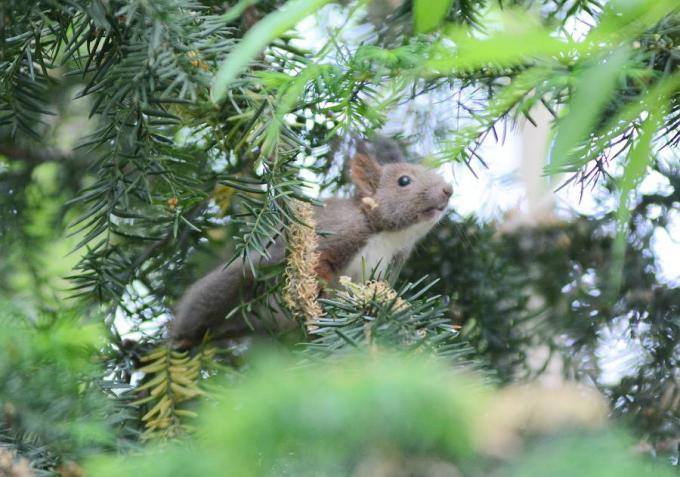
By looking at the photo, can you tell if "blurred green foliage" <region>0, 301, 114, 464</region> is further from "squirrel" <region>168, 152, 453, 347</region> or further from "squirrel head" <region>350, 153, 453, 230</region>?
"squirrel head" <region>350, 153, 453, 230</region>

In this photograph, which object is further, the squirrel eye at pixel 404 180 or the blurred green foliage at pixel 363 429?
the squirrel eye at pixel 404 180

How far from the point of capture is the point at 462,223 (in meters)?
1.63

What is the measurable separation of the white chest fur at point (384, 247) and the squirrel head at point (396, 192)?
20mm

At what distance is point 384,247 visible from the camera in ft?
6.47

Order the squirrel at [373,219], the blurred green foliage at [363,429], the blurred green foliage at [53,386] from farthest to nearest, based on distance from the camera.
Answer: the squirrel at [373,219]
the blurred green foliage at [53,386]
the blurred green foliage at [363,429]

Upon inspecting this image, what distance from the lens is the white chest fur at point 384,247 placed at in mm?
1882

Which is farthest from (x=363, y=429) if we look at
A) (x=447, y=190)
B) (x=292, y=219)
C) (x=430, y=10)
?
(x=447, y=190)

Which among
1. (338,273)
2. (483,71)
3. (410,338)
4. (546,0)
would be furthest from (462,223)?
(410,338)

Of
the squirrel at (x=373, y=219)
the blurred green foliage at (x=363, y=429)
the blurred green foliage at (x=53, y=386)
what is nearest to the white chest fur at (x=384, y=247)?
the squirrel at (x=373, y=219)

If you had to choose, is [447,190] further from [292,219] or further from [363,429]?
[363,429]

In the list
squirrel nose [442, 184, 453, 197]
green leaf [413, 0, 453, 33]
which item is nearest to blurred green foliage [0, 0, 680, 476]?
green leaf [413, 0, 453, 33]

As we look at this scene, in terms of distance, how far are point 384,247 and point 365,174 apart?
18cm

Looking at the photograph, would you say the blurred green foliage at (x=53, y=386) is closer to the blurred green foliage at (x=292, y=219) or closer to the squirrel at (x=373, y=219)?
the blurred green foliage at (x=292, y=219)

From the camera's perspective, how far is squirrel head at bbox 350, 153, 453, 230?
1922 millimetres
